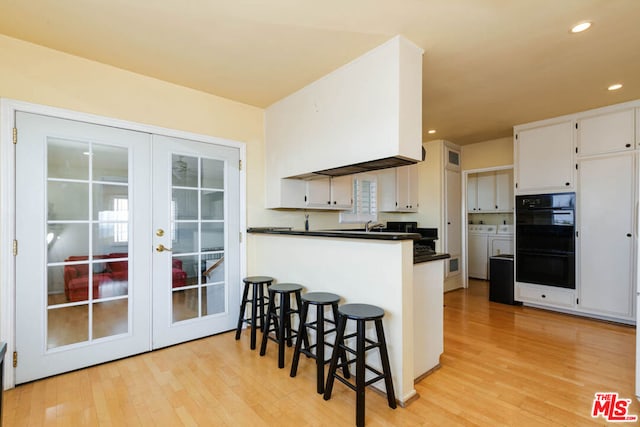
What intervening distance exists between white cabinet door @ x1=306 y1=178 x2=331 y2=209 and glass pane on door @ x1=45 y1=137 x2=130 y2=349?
6.24 ft

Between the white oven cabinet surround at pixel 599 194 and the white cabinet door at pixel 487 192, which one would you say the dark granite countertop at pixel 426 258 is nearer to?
the white oven cabinet surround at pixel 599 194

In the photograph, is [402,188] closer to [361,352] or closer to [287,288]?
[287,288]

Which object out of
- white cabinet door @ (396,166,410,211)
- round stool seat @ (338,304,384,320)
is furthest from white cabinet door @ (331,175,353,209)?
round stool seat @ (338,304,384,320)

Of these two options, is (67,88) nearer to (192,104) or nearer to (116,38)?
(116,38)

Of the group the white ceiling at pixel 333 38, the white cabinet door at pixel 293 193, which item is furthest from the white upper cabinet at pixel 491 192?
the white cabinet door at pixel 293 193

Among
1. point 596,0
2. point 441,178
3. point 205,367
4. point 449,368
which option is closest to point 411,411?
point 449,368

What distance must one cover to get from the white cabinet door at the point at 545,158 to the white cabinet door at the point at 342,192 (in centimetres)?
235

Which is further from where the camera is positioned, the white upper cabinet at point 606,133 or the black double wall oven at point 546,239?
the black double wall oven at point 546,239

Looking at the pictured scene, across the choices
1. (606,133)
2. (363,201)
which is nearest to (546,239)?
(606,133)

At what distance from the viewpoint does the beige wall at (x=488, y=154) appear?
485 centimetres

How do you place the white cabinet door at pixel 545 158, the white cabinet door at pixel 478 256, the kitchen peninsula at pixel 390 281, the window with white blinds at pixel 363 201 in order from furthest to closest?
the white cabinet door at pixel 478 256, the window with white blinds at pixel 363 201, the white cabinet door at pixel 545 158, the kitchen peninsula at pixel 390 281

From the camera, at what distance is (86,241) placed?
2.53 m

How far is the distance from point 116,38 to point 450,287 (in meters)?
5.38

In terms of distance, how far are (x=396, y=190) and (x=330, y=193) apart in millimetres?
1556
